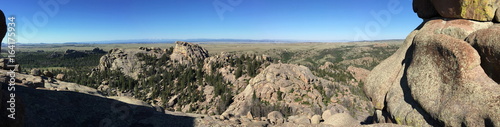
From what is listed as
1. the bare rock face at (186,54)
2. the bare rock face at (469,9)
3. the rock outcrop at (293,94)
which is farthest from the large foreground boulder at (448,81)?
the bare rock face at (186,54)

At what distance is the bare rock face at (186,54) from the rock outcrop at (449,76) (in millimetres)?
94530

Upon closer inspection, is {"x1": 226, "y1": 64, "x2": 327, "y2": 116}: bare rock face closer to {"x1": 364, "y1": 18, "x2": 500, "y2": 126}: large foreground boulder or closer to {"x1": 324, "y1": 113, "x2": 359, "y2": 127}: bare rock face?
{"x1": 324, "y1": 113, "x2": 359, "y2": 127}: bare rock face

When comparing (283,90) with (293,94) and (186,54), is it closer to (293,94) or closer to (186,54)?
(293,94)

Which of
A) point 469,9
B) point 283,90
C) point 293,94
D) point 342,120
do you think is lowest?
point 293,94

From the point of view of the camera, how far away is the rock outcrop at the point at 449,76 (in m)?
12.1

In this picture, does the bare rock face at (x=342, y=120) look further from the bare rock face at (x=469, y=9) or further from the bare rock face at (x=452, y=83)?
the bare rock face at (x=469, y=9)

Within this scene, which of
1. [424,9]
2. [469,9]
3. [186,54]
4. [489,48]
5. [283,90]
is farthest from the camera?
[186,54]

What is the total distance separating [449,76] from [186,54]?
338ft

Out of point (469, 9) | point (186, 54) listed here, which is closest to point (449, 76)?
point (469, 9)

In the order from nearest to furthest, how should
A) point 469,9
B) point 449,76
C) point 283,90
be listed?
point 449,76 < point 469,9 < point 283,90

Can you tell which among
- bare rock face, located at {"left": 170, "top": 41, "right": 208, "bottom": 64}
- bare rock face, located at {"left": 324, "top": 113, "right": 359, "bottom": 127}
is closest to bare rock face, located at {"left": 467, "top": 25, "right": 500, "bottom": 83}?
bare rock face, located at {"left": 324, "top": 113, "right": 359, "bottom": 127}

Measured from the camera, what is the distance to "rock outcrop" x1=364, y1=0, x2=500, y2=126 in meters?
12.1

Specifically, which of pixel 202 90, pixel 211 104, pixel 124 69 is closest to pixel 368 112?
pixel 211 104

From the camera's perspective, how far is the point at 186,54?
107250 mm
